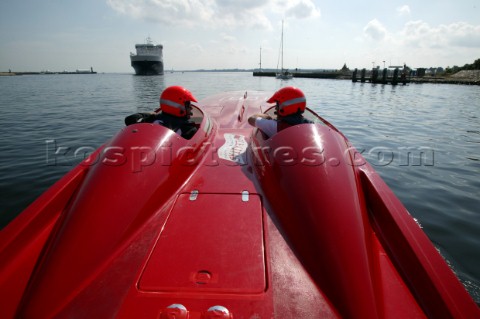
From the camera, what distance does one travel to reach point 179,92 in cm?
375

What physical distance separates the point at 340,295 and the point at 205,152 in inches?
107

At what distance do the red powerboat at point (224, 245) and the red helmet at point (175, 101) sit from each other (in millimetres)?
952

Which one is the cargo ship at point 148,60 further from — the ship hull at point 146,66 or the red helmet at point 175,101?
the red helmet at point 175,101

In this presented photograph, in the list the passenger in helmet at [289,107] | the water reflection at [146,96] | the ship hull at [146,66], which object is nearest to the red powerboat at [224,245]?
the passenger in helmet at [289,107]

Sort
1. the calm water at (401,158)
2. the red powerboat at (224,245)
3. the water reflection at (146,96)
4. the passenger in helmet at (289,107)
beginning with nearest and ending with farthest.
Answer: the red powerboat at (224,245) → the passenger in helmet at (289,107) → the calm water at (401,158) → the water reflection at (146,96)

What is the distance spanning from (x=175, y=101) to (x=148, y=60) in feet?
236

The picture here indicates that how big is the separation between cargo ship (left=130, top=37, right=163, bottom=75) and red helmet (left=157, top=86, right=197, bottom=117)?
71864 millimetres

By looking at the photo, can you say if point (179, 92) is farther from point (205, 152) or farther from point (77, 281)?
point (77, 281)

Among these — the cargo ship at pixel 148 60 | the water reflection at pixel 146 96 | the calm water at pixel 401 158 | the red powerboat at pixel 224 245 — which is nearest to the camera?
the red powerboat at pixel 224 245

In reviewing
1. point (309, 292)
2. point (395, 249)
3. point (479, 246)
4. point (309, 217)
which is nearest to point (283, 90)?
point (309, 217)

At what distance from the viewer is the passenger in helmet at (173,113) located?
374 cm

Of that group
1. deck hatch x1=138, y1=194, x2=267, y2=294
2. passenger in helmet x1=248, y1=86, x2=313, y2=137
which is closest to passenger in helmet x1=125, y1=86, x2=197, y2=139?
passenger in helmet x1=248, y1=86, x2=313, y2=137

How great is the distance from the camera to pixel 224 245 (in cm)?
195

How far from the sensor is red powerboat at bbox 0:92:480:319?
1.52 m
